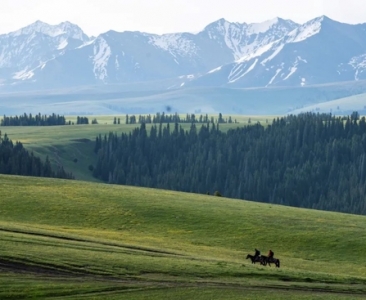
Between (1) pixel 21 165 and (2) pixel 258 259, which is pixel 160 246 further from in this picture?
(1) pixel 21 165

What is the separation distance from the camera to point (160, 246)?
67688mm

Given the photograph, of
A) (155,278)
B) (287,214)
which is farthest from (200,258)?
(287,214)

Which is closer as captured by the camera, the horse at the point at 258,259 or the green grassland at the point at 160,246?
the green grassland at the point at 160,246

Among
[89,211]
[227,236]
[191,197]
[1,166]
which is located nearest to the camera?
[227,236]

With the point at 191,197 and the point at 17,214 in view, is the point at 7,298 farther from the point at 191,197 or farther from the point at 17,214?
the point at 191,197

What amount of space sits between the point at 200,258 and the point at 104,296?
1698 cm

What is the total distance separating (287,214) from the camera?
3647 inches

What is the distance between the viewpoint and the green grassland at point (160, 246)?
47213 millimetres

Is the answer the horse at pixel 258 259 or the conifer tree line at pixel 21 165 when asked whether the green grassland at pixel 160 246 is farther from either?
the conifer tree line at pixel 21 165

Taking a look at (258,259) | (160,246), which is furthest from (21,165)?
(258,259)

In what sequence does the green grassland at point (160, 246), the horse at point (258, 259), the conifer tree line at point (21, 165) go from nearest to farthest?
the green grassland at point (160, 246)
the horse at point (258, 259)
the conifer tree line at point (21, 165)

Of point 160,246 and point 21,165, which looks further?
point 21,165

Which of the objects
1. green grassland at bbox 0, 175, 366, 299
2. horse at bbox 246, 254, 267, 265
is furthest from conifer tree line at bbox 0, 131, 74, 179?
horse at bbox 246, 254, 267, 265

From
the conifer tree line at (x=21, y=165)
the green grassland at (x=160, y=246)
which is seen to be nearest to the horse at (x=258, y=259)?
the green grassland at (x=160, y=246)
